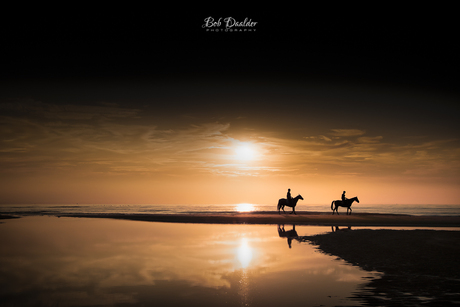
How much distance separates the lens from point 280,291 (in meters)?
8.77

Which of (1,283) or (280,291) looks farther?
(1,283)

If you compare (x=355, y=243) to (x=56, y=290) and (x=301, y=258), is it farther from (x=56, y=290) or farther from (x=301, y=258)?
(x=56, y=290)

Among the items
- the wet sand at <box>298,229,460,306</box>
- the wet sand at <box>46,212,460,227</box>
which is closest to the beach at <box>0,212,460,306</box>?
the wet sand at <box>298,229,460,306</box>

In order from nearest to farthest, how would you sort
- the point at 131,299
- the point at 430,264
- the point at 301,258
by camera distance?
the point at 131,299 < the point at 430,264 < the point at 301,258

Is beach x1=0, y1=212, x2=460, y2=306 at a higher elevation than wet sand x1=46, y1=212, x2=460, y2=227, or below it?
below

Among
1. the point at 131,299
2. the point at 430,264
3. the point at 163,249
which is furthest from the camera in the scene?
the point at 163,249

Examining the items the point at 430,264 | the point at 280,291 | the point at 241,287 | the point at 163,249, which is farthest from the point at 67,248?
the point at 430,264

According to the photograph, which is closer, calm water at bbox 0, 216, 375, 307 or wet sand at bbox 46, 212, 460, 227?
calm water at bbox 0, 216, 375, 307

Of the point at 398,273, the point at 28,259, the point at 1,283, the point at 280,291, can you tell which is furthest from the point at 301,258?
the point at 28,259

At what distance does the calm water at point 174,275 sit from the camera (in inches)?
320

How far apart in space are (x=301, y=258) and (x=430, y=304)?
236 inches

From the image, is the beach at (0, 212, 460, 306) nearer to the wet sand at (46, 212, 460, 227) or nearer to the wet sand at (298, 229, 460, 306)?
the wet sand at (298, 229, 460, 306)

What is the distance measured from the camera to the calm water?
8.12 m

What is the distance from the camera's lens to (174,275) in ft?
34.7
